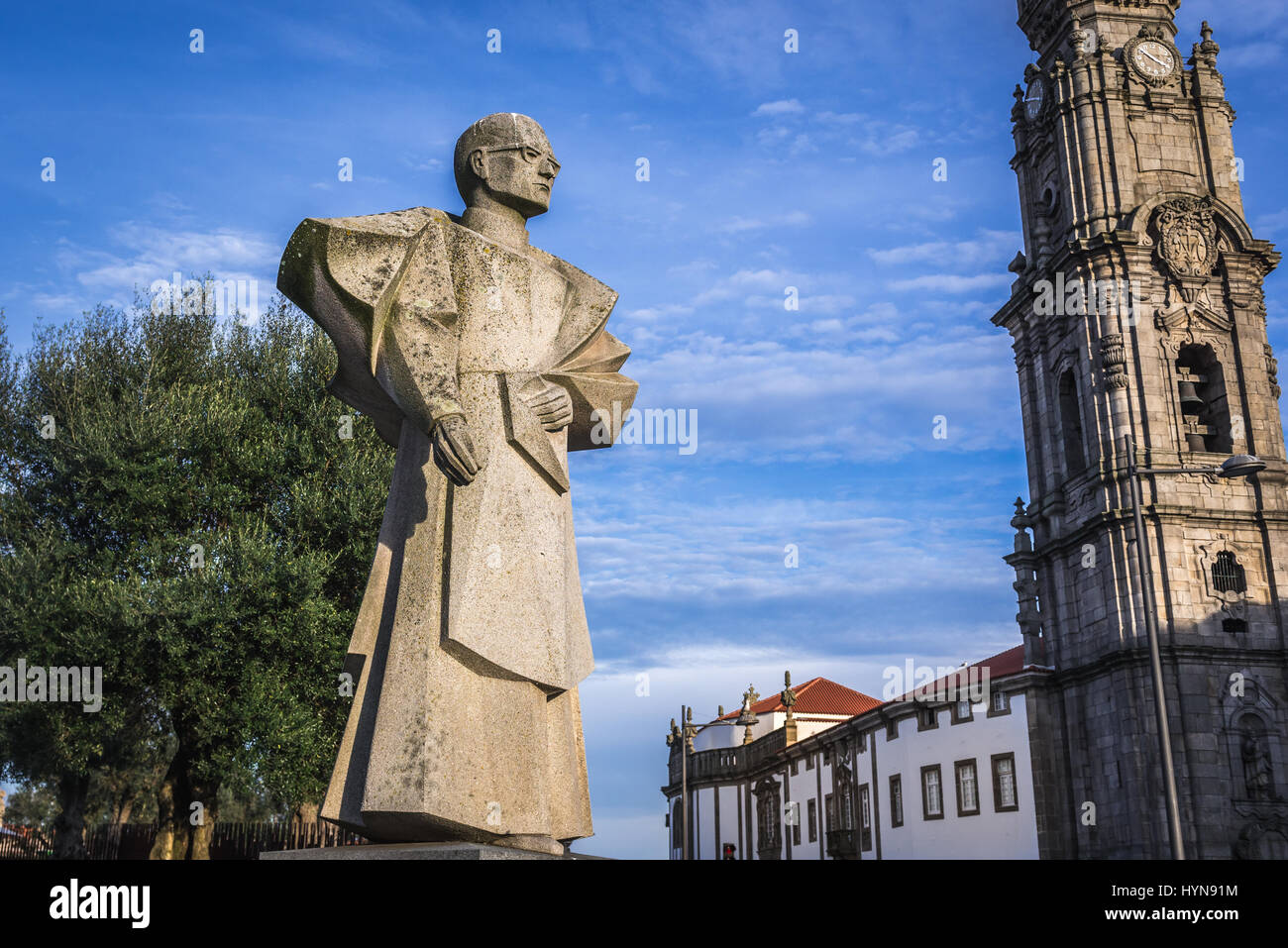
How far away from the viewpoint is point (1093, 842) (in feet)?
127

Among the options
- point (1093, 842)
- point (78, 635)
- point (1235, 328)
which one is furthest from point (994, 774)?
point (78, 635)

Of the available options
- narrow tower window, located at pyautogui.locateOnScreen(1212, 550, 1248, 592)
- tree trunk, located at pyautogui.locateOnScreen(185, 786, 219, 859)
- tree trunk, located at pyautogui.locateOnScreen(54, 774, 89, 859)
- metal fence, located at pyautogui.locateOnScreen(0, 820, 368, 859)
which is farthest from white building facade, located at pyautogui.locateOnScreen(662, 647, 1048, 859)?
tree trunk, located at pyautogui.locateOnScreen(54, 774, 89, 859)

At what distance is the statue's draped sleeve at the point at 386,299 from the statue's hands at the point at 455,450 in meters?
0.04

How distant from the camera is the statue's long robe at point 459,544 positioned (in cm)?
368

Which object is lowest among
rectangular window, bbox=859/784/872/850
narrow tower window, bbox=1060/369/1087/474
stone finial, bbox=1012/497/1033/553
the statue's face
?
rectangular window, bbox=859/784/872/850

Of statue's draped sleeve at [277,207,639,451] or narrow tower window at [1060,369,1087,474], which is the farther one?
narrow tower window at [1060,369,1087,474]

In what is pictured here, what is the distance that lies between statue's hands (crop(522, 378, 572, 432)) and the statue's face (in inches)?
34.3

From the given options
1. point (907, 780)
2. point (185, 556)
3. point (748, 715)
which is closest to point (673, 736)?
point (748, 715)

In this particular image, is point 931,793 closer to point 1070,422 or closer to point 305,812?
point 1070,422

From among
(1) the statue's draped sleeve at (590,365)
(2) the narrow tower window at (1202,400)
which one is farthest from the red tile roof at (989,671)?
(1) the statue's draped sleeve at (590,365)

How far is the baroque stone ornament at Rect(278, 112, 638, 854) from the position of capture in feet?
12.1

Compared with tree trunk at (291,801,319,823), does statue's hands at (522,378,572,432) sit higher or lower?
higher

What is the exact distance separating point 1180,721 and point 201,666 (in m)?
32.5

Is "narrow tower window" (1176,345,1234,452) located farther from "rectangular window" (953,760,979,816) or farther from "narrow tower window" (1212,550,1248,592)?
"rectangular window" (953,760,979,816)
